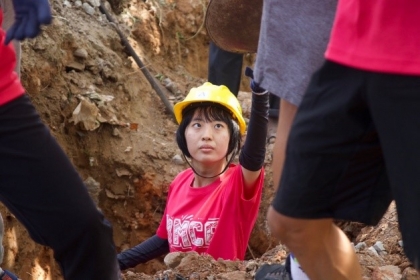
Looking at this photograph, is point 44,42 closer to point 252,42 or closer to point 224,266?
point 252,42

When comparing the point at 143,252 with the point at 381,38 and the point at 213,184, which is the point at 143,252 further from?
the point at 381,38

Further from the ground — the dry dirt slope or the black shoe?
the black shoe

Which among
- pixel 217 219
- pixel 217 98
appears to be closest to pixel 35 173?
pixel 217 219

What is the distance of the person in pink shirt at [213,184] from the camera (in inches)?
139

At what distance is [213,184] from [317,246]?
6.24ft

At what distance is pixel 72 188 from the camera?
199 cm

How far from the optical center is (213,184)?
148 inches

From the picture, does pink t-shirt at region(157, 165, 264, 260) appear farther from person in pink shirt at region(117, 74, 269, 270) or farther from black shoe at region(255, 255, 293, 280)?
black shoe at region(255, 255, 293, 280)

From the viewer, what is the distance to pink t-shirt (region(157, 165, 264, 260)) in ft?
11.7

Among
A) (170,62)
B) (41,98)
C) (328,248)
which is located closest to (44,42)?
(41,98)

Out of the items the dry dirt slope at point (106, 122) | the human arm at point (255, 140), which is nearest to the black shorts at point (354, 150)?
the human arm at point (255, 140)

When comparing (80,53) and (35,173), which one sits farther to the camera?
(80,53)

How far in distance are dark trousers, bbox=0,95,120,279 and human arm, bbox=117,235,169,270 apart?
6.06 feet

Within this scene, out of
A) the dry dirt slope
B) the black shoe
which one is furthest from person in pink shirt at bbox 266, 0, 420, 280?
the dry dirt slope
